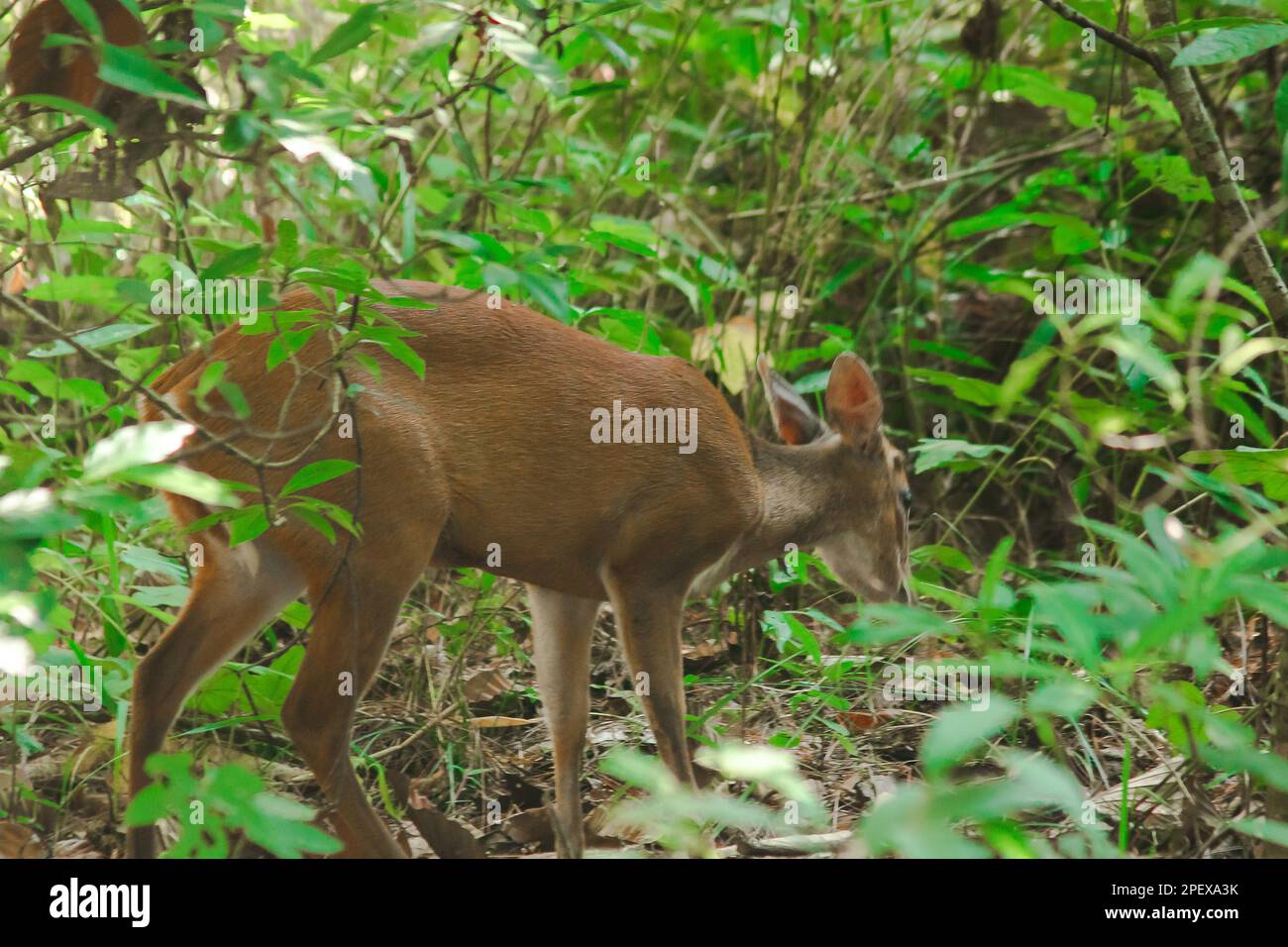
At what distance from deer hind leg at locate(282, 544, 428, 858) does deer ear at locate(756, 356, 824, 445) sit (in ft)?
6.21

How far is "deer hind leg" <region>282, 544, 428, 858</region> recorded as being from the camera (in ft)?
12.9

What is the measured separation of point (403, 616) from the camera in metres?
5.24

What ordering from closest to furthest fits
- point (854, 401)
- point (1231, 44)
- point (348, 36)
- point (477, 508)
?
point (348, 36)
point (1231, 44)
point (477, 508)
point (854, 401)

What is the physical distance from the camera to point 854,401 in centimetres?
518

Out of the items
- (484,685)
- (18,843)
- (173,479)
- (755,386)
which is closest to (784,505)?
(755,386)

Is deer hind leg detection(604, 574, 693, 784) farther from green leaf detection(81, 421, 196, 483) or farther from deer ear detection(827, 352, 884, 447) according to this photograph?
green leaf detection(81, 421, 196, 483)

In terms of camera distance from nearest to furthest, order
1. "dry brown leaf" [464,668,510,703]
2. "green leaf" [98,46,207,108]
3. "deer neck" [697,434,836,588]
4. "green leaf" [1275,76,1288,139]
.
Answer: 1. "green leaf" [98,46,207,108]
2. "green leaf" [1275,76,1288,139]
3. "deer neck" [697,434,836,588]
4. "dry brown leaf" [464,668,510,703]

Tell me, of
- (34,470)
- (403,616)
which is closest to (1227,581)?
(34,470)

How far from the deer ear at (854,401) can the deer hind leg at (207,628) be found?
2.09 meters

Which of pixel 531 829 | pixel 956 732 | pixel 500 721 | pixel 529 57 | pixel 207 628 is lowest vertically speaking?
pixel 531 829

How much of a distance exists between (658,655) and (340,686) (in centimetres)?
103

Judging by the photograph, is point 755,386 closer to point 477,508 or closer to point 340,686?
point 477,508

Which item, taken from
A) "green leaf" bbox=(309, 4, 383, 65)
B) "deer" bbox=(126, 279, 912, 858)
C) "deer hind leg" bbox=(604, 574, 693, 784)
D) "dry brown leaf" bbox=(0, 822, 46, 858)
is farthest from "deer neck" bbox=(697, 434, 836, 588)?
"green leaf" bbox=(309, 4, 383, 65)

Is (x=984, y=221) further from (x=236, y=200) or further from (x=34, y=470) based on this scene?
(x=34, y=470)
